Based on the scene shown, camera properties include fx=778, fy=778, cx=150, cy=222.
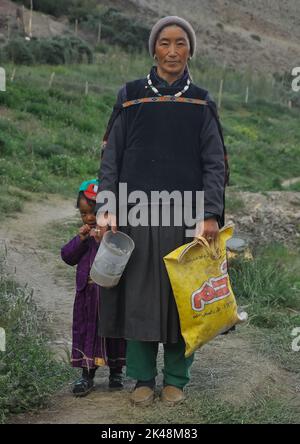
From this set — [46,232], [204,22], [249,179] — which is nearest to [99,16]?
[204,22]

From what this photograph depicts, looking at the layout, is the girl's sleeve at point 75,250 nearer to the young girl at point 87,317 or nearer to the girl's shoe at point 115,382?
the young girl at point 87,317

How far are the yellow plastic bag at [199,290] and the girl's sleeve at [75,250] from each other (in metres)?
0.56

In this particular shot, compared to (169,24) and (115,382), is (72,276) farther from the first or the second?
(169,24)

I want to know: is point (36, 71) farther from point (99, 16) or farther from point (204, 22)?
point (204, 22)

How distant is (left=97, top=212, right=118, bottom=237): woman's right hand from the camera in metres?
3.30

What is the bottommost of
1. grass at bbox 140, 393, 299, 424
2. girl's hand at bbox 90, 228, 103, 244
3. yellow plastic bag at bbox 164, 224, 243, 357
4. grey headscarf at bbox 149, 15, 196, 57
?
grass at bbox 140, 393, 299, 424

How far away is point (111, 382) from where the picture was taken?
3.66 meters

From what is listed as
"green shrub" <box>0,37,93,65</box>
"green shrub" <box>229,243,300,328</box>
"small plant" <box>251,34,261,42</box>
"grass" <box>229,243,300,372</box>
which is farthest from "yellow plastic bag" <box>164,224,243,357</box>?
"small plant" <box>251,34,261,42</box>

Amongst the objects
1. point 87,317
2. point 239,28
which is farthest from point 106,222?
point 239,28

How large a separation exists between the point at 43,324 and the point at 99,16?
28.1m

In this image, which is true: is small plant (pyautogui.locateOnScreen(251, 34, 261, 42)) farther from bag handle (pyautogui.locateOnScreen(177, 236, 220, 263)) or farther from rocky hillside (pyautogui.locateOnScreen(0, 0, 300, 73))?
bag handle (pyautogui.locateOnScreen(177, 236, 220, 263))

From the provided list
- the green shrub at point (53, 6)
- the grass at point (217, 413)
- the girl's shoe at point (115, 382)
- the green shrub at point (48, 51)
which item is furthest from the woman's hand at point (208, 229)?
the green shrub at point (53, 6)

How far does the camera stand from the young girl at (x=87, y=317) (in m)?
3.57

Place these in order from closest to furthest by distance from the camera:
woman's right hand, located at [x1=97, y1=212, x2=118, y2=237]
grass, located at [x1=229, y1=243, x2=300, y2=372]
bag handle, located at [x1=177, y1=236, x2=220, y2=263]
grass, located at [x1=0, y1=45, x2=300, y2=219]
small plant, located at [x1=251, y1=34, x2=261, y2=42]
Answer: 1. bag handle, located at [x1=177, y1=236, x2=220, y2=263]
2. woman's right hand, located at [x1=97, y1=212, x2=118, y2=237]
3. grass, located at [x1=229, y1=243, x2=300, y2=372]
4. grass, located at [x1=0, y1=45, x2=300, y2=219]
5. small plant, located at [x1=251, y1=34, x2=261, y2=42]
